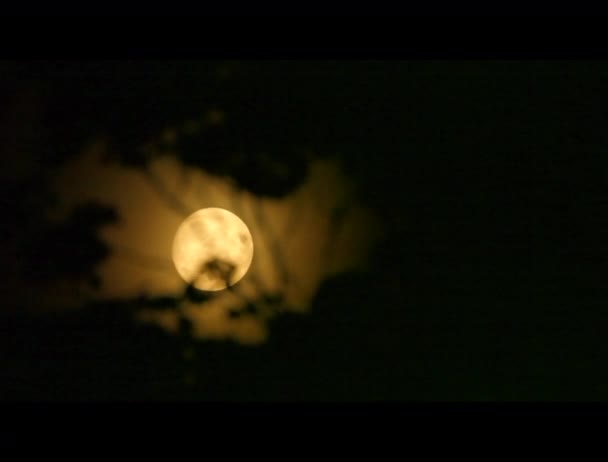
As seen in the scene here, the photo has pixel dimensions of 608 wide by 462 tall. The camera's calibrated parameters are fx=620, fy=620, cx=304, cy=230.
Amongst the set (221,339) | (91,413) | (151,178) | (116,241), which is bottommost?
(91,413)

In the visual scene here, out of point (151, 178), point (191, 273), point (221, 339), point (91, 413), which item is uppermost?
point (151, 178)

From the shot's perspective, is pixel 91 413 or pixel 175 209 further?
pixel 175 209

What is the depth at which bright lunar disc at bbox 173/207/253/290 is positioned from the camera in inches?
119

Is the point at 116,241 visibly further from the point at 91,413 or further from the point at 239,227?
the point at 91,413

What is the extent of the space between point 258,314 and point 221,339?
0.72 ft

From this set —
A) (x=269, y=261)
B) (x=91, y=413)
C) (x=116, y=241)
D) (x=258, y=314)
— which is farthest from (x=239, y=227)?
(x=91, y=413)

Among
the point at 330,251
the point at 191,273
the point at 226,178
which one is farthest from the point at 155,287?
the point at 330,251

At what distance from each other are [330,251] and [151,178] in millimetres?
990

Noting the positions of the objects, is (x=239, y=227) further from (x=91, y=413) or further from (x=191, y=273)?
(x=91, y=413)

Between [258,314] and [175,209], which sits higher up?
[175,209]

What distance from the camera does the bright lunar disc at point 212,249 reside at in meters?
3.03

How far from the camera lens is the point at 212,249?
3014 millimetres

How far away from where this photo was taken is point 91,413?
290 cm

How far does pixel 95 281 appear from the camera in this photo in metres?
3.15
